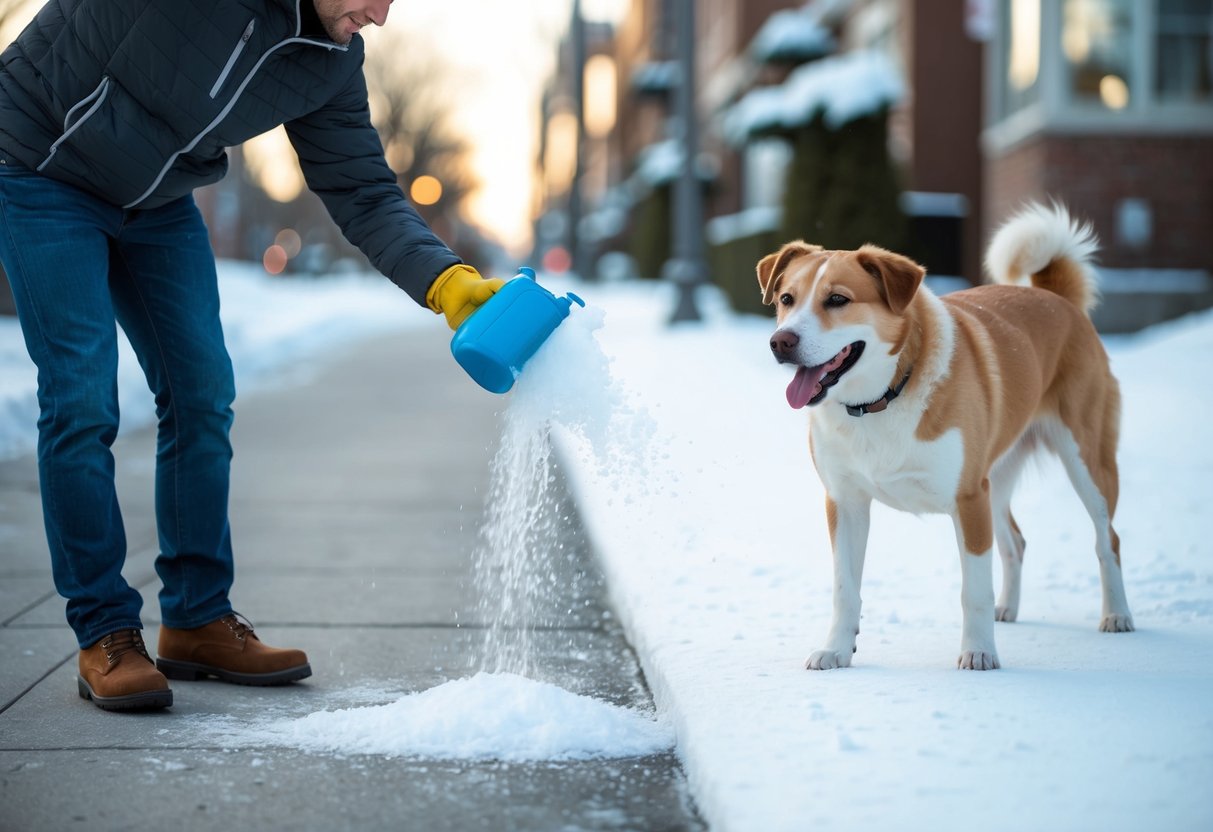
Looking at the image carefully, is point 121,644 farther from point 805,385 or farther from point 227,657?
point 805,385

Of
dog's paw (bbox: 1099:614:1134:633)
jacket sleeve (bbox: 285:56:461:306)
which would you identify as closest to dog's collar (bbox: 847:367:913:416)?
dog's paw (bbox: 1099:614:1134:633)

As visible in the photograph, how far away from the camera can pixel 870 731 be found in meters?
3.09

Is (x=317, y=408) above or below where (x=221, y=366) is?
below

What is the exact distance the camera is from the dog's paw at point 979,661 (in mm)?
3674

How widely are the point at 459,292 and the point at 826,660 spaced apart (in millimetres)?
1472

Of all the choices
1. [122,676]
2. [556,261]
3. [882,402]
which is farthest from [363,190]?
[556,261]

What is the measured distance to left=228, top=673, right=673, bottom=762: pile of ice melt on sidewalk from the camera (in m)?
3.37

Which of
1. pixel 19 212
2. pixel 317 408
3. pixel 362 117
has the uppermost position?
pixel 362 117

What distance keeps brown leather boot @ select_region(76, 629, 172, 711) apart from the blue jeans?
1.7 inches

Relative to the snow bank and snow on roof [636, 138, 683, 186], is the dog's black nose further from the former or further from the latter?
snow on roof [636, 138, 683, 186]

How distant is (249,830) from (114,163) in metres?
1.82

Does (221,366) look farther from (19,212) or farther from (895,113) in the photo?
(895,113)

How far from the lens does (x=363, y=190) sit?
4.20 m

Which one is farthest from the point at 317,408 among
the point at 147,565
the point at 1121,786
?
the point at 1121,786
